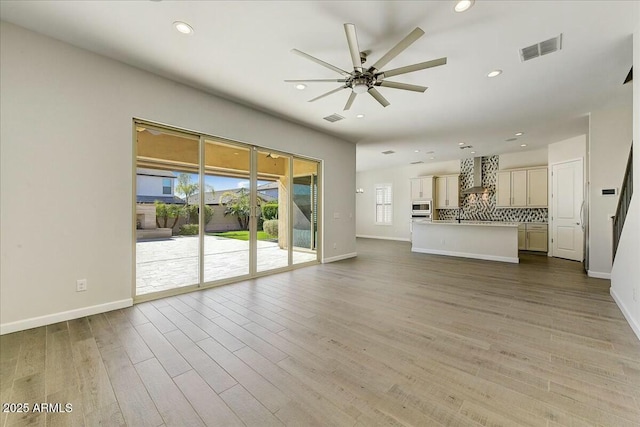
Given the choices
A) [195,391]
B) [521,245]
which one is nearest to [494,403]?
[195,391]

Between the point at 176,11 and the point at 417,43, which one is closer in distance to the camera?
the point at 176,11

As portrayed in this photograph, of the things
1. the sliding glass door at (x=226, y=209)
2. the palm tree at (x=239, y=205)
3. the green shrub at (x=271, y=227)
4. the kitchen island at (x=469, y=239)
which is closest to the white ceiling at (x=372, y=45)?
the sliding glass door at (x=226, y=209)

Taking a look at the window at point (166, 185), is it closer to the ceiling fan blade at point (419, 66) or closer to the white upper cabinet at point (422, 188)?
the ceiling fan blade at point (419, 66)

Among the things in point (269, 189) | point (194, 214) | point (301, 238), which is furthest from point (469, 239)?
point (194, 214)

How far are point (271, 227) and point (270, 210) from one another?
0.35m

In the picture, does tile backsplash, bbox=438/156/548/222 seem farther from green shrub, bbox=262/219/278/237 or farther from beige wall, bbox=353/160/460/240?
green shrub, bbox=262/219/278/237

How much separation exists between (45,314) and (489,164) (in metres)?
11.0

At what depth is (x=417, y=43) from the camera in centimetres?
284

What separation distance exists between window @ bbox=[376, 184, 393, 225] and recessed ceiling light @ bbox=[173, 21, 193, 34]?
9.61 m

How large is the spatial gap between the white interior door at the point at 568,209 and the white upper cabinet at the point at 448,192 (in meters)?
2.66

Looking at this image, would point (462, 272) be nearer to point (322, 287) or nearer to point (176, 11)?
point (322, 287)

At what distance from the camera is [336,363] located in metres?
2.08

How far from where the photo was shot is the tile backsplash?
8.10 meters

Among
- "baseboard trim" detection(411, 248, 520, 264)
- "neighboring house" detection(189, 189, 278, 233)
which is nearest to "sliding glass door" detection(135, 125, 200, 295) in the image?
"neighboring house" detection(189, 189, 278, 233)
